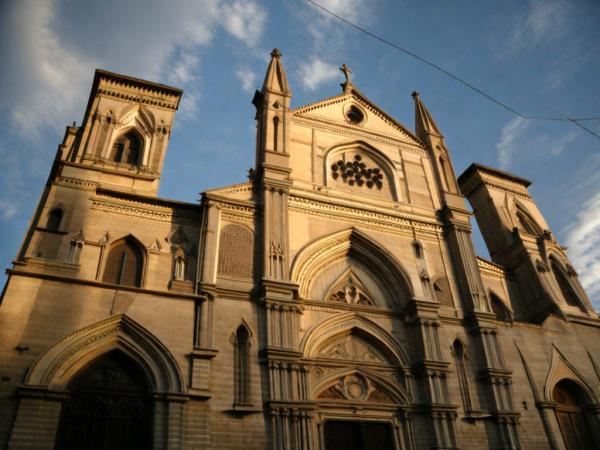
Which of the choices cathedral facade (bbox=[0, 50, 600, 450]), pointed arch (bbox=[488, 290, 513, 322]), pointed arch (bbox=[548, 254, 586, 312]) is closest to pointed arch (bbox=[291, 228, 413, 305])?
cathedral facade (bbox=[0, 50, 600, 450])

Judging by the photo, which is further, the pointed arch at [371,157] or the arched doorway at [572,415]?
the pointed arch at [371,157]

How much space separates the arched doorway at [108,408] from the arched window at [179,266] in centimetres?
279

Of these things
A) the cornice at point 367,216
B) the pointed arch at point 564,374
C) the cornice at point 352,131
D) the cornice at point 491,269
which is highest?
the cornice at point 352,131

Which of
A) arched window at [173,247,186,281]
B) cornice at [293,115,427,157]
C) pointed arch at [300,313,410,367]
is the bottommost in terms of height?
pointed arch at [300,313,410,367]

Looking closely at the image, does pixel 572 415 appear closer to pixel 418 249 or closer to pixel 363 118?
pixel 418 249

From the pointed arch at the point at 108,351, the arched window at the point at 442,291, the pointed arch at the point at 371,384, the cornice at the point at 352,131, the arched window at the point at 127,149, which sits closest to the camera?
the pointed arch at the point at 108,351

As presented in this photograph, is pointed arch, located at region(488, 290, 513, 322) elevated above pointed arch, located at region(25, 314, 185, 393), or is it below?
above

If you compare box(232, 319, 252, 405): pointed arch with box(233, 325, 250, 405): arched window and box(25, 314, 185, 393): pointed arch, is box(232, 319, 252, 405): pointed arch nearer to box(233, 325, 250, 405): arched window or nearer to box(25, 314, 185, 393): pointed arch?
box(233, 325, 250, 405): arched window

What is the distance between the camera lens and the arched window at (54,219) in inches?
579

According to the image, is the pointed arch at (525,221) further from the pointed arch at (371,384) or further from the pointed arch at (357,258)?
the pointed arch at (371,384)

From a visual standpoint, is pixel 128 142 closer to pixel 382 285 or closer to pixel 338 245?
pixel 338 245

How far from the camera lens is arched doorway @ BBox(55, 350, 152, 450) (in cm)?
1162

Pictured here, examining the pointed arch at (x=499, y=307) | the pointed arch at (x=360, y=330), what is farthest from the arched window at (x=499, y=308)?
the pointed arch at (x=360, y=330)

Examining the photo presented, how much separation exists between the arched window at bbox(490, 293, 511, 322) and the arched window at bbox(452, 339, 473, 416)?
427 cm
